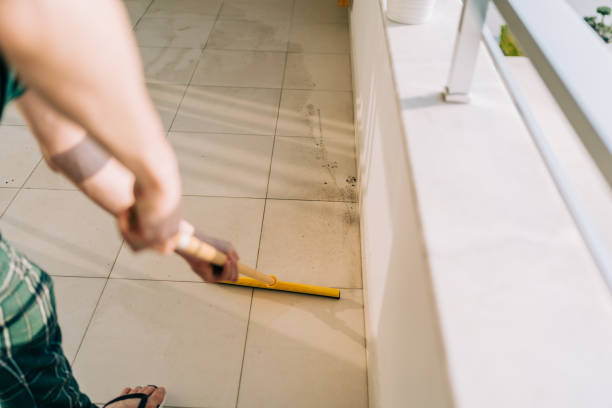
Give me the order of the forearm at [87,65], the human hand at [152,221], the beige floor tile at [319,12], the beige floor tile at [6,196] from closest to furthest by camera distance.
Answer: the forearm at [87,65] < the human hand at [152,221] < the beige floor tile at [6,196] < the beige floor tile at [319,12]

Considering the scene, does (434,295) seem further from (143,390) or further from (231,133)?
(231,133)

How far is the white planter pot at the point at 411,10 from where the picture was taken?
109 centimetres

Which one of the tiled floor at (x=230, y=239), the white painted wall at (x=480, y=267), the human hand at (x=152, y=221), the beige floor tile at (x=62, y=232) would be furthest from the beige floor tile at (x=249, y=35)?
the human hand at (x=152, y=221)

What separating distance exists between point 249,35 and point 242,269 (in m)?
2.37

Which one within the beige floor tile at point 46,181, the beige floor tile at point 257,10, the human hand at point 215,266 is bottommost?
the beige floor tile at point 46,181

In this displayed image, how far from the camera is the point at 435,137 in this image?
0.80 meters

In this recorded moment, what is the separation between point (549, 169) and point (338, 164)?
1.40 meters

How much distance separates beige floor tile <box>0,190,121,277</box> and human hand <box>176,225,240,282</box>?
1021 mm

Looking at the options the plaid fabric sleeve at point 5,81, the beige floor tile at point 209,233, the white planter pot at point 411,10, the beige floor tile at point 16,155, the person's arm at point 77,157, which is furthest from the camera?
the beige floor tile at point 16,155

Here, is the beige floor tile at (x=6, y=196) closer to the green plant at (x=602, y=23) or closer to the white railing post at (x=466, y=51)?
the white railing post at (x=466, y=51)

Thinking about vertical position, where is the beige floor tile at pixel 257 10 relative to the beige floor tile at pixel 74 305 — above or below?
above

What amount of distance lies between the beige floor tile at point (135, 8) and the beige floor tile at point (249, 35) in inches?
24.4

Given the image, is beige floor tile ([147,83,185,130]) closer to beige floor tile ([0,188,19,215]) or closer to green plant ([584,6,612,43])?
beige floor tile ([0,188,19,215])

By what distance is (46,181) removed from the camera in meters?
2.01
